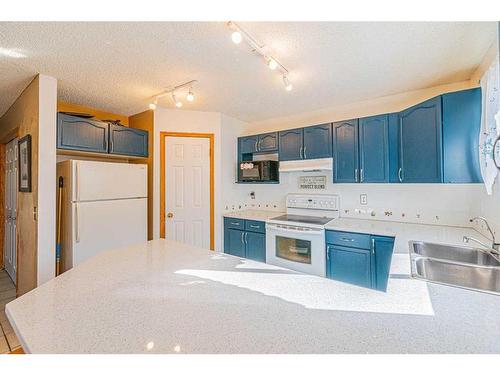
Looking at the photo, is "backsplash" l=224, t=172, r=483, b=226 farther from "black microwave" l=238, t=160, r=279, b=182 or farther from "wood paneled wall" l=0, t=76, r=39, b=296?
"wood paneled wall" l=0, t=76, r=39, b=296

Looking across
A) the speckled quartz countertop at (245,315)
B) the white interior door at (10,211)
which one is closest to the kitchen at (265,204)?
the speckled quartz countertop at (245,315)

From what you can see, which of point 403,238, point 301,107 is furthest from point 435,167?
point 301,107

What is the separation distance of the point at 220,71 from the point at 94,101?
1.72m

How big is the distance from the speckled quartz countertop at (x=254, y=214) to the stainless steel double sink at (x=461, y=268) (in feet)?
5.79

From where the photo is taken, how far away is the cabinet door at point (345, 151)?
2703mm

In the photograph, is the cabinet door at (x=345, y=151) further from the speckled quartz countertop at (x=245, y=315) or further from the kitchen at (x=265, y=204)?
the speckled quartz countertop at (x=245, y=315)

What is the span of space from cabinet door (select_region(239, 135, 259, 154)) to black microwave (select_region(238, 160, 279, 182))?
22 cm

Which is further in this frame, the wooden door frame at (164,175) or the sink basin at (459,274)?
the wooden door frame at (164,175)

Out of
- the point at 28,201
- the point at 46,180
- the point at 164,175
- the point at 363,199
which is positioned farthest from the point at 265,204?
the point at 28,201

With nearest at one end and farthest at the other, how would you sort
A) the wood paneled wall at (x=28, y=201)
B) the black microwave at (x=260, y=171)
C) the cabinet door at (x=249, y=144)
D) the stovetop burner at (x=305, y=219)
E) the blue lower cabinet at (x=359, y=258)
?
the wood paneled wall at (x=28, y=201), the blue lower cabinet at (x=359, y=258), the stovetop burner at (x=305, y=219), the black microwave at (x=260, y=171), the cabinet door at (x=249, y=144)

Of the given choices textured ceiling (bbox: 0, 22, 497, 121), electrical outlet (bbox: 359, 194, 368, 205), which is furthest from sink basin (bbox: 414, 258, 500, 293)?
textured ceiling (bbox: 0, 22, 497, 121)

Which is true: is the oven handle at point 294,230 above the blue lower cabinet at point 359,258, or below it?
above

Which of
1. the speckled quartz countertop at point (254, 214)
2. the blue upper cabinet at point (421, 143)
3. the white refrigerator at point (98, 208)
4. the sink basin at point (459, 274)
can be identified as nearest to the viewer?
the sink basin at point (459, 274)

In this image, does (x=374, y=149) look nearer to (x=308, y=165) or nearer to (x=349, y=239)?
(x=308, y=165)
